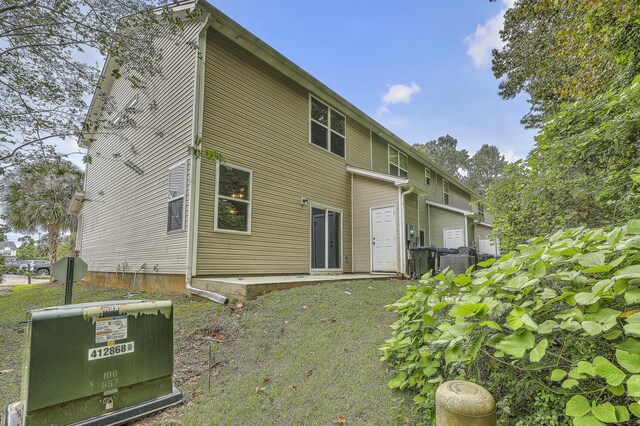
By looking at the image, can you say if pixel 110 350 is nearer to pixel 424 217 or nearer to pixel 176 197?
pixel 176 197

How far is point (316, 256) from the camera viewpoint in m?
9.63

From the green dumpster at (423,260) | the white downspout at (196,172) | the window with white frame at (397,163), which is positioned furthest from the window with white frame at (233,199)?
the window with white frame at (397,163)

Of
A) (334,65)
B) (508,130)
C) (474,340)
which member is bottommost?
(474,340)

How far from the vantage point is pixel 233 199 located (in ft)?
→ 24.6

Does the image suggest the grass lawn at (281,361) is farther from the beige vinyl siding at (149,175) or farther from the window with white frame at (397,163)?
the window with white frame at (397,163)

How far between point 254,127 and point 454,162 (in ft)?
135

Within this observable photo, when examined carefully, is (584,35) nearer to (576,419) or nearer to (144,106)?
(576,419)

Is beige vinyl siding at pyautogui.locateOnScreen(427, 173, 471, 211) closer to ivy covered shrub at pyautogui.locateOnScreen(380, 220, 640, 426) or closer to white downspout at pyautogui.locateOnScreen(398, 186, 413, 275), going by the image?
white downspout at pyautogui.locateOnScreen(398, 186, 413, 275)

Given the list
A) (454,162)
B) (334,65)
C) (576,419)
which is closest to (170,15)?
(576,419)

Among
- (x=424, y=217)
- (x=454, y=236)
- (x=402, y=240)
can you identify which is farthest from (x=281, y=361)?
(x=454, y=236)

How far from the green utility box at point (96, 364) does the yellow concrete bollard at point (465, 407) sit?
2321 millimetres

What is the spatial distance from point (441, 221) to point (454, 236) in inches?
41.1

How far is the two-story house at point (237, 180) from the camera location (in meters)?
7.12

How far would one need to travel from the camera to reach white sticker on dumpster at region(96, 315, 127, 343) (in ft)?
7.93
